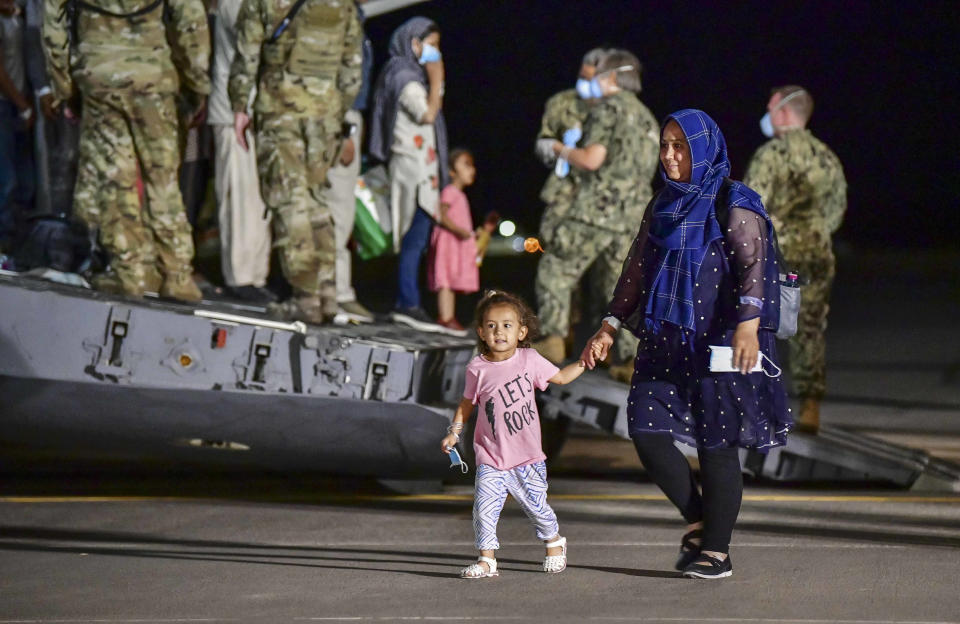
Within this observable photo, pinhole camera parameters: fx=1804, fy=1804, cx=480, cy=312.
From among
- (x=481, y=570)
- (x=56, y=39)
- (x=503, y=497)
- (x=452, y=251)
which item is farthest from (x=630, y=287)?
(x=452, y=251)

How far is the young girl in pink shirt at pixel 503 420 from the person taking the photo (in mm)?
5836

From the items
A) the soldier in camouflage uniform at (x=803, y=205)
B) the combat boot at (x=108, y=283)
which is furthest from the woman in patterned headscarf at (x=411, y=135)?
the combat boot at (x=108, y=283)

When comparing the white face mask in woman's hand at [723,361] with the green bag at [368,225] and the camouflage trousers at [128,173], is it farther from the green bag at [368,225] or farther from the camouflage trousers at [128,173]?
the green bag at [368,225]

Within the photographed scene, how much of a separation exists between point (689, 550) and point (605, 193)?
3426 millimetres

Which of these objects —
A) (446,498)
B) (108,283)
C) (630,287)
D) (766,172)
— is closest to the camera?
(630,287)

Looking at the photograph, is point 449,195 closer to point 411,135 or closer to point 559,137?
point 411,135

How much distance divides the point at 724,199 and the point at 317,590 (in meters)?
1.80

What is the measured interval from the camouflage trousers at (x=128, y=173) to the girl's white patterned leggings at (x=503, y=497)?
291 cm

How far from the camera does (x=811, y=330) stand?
9.22 metres

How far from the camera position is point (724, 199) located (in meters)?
5.78

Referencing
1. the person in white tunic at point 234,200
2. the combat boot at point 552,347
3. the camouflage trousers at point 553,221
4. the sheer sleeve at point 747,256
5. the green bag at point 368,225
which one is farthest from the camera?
the green bag at point 368,225

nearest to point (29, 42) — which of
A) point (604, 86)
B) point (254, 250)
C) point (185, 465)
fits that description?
point (254, 250)

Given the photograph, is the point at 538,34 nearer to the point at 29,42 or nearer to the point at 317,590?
the point at 29,42

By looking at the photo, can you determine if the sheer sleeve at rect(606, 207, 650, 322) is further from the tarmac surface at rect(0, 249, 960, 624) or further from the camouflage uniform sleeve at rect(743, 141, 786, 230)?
the camouflage uniform sleeve at rect(743, 141, 786, 230)
